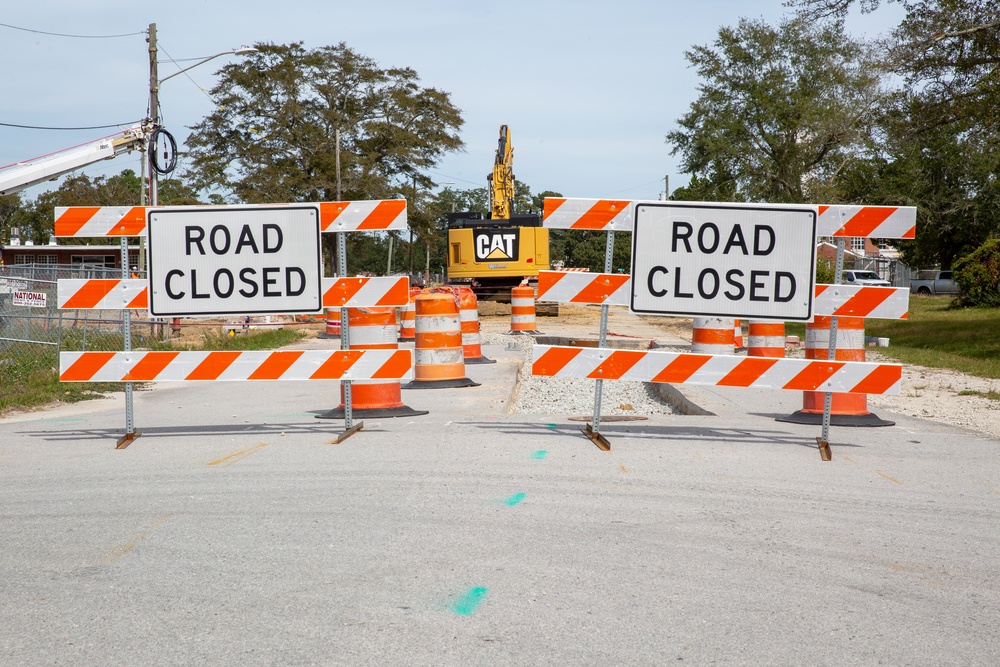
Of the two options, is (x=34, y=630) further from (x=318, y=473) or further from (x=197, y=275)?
(x=197, y=275)

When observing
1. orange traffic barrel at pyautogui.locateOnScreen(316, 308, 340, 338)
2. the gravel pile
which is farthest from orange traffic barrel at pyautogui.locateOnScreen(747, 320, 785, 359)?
orange traffic barrel at pyautogui.locateOnScreen(316, 308, 340, 338)

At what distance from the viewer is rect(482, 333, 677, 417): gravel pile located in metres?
12.4

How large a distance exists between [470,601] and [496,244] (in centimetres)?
3226

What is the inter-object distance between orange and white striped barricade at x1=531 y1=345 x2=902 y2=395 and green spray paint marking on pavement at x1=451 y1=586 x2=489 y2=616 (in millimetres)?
3583

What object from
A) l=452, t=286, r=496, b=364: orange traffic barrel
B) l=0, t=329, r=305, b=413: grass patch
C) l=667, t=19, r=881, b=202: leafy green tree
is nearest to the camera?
l=0, t=329, r=305, b=413: grass patch

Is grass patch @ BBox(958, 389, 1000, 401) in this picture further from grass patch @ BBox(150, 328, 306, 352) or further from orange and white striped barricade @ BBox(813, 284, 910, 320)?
grass patch @ BBox(150, 328, 306, 352)

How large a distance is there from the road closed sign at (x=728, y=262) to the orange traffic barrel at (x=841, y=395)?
4.76 feet

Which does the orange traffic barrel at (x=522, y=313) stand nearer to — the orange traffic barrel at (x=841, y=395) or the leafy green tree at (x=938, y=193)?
the orange traffic barrel at (x=841, y=395)

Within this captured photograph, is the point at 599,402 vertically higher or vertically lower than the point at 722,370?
lower

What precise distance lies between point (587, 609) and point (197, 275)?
510 cm

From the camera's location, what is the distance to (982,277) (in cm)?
3759

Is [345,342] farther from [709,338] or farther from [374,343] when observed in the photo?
[709,338]

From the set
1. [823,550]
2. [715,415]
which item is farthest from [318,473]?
[715,415]

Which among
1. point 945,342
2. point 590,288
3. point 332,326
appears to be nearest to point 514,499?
point 590,288
